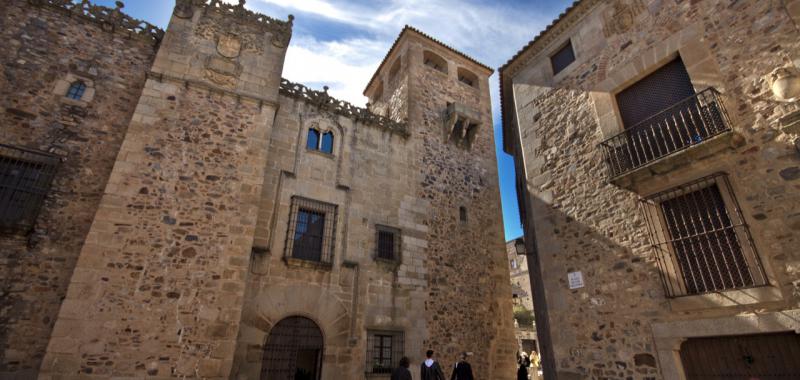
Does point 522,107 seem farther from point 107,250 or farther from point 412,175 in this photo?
point 107,250

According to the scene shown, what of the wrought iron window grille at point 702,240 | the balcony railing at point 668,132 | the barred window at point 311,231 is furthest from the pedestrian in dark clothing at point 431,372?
the balcony railing at point 668,132

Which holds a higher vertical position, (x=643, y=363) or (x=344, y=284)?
(x=344, y=284)

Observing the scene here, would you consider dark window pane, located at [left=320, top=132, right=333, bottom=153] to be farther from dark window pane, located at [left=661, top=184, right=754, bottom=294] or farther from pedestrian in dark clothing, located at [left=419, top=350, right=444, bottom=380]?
dark window pane, located at [left=661, top=184, right=754, bottom=294]

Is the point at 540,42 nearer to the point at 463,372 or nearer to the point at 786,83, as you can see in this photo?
the point at 786,83

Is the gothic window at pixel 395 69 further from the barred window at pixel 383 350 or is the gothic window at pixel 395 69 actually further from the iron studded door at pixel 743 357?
the iron studded door at pixel 743 357

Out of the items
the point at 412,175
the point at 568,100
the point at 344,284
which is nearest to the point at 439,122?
the point at 412,175

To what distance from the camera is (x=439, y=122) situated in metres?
14.0

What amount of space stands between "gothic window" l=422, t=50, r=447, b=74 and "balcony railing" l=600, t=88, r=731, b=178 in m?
9.91

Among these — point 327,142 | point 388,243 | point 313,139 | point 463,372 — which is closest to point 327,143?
point 327,142

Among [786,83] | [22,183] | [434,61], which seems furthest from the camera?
[434,61]

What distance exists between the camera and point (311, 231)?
989 centimetres

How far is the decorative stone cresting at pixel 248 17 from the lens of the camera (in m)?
9.88

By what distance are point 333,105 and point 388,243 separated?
175 inches

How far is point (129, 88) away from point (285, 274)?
5.80 metres
